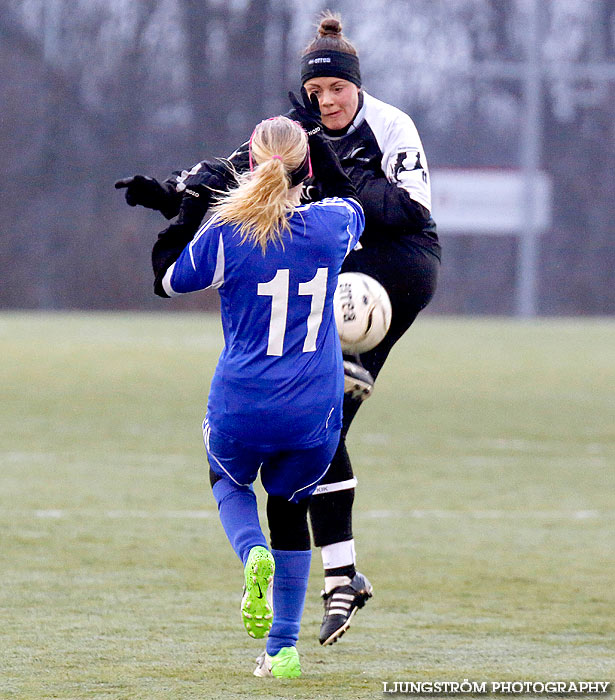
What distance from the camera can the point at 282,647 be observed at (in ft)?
14.4

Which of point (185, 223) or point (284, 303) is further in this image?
point (185, 223)

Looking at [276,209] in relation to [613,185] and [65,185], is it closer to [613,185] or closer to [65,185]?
[65,185]

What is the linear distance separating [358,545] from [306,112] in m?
2.64

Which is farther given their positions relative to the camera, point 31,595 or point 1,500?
point 1,500

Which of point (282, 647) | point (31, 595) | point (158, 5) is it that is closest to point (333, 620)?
point (282, 647)

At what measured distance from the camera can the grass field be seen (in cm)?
447

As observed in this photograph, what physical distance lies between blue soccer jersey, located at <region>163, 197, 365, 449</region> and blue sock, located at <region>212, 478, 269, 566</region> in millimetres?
262

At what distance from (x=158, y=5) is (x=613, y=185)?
12113mm

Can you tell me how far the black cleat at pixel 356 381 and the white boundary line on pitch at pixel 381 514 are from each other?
2.91 metres

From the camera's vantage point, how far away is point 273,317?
4.11m

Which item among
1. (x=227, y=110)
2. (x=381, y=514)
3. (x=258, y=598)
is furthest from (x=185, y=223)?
(x=227, y=110)

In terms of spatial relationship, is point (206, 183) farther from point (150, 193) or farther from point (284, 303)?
A: point (284, 303)

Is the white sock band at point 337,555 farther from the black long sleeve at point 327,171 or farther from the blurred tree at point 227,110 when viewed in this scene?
the blurred tree at point 227,110

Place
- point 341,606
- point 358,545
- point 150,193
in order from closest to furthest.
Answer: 1. point 150,193
2. point 341,606
3. point 358,545
